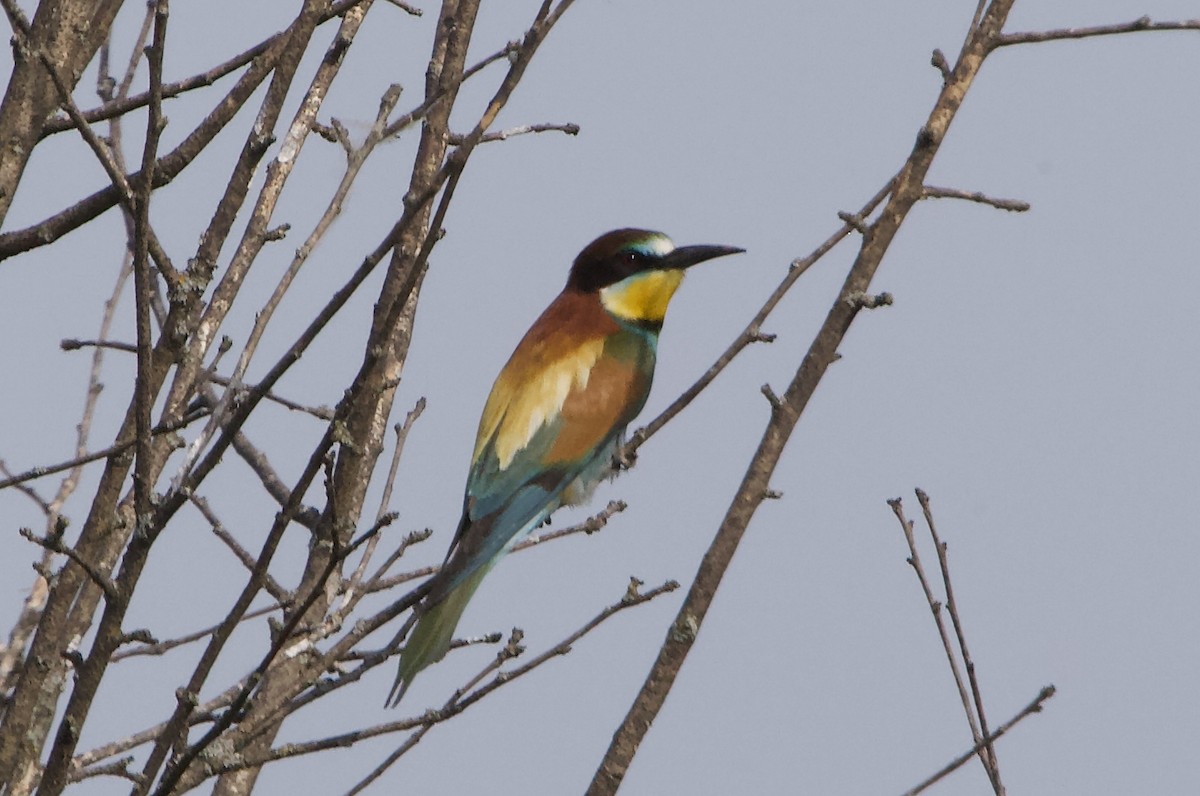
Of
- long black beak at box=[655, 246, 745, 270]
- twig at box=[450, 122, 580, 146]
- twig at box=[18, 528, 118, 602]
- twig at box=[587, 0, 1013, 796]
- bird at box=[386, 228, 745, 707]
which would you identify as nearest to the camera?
twig at box=[18, 528, 118, 602]

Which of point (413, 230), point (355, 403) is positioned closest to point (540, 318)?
point (413, 230)

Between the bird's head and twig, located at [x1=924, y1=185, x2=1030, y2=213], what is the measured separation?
2334 mm

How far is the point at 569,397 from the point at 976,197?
2.07 m

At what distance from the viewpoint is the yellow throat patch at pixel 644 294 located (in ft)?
15.8

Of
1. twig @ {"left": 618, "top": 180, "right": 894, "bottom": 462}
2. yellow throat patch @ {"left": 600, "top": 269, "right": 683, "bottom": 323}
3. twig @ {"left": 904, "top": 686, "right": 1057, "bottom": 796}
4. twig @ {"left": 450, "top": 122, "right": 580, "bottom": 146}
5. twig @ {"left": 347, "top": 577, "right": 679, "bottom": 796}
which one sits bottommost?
twig @ {"left": 904, "top": 686, "right": 1057, "bottom": 796}

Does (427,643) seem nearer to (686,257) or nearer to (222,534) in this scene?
(222,534)

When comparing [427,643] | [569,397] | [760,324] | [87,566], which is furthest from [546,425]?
[87,566]

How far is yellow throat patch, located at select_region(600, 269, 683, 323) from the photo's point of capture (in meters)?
4.82

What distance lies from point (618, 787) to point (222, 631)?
59cm

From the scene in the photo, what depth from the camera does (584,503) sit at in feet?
14.7

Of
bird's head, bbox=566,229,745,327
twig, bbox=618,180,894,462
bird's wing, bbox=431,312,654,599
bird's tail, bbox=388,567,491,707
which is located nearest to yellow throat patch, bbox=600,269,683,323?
bird's head, bbox=566,229,745,327

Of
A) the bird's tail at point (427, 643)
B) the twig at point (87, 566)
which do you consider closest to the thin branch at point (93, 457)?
the twig at point (87, 566)

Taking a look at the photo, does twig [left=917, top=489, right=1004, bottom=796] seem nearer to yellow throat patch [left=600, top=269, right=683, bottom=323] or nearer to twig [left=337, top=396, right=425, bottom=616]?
twig [left=337, top=396, right=425, bottom=616]

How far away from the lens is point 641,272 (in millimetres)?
4844
